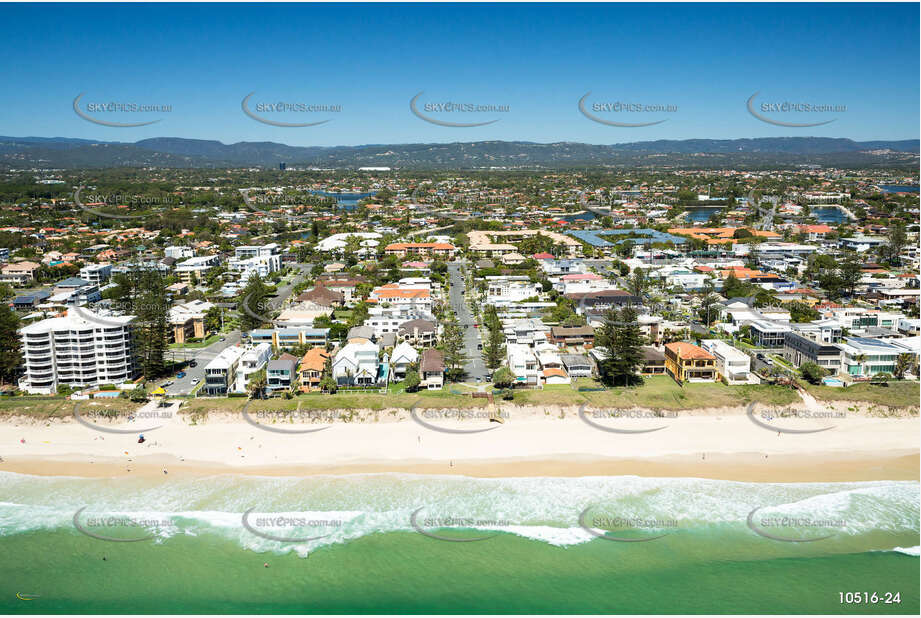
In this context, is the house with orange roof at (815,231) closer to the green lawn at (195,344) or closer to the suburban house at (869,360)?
the suburban house at (869,360)

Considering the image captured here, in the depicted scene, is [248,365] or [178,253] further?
[178,253]

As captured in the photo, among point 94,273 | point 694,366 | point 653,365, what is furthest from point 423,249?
point 694,366

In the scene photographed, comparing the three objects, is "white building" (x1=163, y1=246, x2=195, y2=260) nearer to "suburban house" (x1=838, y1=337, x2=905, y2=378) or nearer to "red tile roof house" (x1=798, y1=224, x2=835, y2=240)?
"suburban house" (x1=838, y1=337, x2=905, y2=378)

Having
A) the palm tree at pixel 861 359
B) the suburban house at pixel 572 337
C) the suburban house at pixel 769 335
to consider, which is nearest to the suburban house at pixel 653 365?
the suburban house at pixel 572 337

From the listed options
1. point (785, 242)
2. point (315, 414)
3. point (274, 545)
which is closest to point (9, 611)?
point (274, 545)

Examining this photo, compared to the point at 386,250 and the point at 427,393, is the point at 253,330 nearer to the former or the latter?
the point at 427,393

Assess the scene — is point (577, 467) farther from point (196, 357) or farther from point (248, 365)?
point (196, 357)
